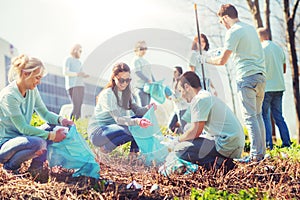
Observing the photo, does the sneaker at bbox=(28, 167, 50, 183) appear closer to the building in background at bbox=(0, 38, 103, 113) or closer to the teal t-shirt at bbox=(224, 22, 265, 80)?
the teal t-shirt at bbox=(224, 22, 265, 80)

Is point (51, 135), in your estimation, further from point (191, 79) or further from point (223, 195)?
point (223, 195)

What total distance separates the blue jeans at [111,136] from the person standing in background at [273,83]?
196cm

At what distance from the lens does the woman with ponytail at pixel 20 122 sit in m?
3.25

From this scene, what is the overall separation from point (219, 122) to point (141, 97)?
3.62 feet

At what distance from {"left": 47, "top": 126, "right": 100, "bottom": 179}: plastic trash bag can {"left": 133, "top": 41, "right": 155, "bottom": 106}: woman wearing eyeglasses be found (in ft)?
2.39

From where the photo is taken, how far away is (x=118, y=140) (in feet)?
12.9

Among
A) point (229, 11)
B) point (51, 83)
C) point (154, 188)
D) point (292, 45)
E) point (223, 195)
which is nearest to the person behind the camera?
point (223, 195)

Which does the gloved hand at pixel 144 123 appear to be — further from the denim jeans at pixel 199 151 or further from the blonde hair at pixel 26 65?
the blonde hair at pixel 26 65

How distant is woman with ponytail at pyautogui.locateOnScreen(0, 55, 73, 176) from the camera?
3.25 m

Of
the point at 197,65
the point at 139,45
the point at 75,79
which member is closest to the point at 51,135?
the point at 139,45

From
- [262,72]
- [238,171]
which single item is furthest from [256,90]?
[238,171]

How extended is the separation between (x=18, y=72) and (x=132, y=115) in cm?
105

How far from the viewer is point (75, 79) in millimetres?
5020

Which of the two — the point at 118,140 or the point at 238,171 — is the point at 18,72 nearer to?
the point at 118,140
